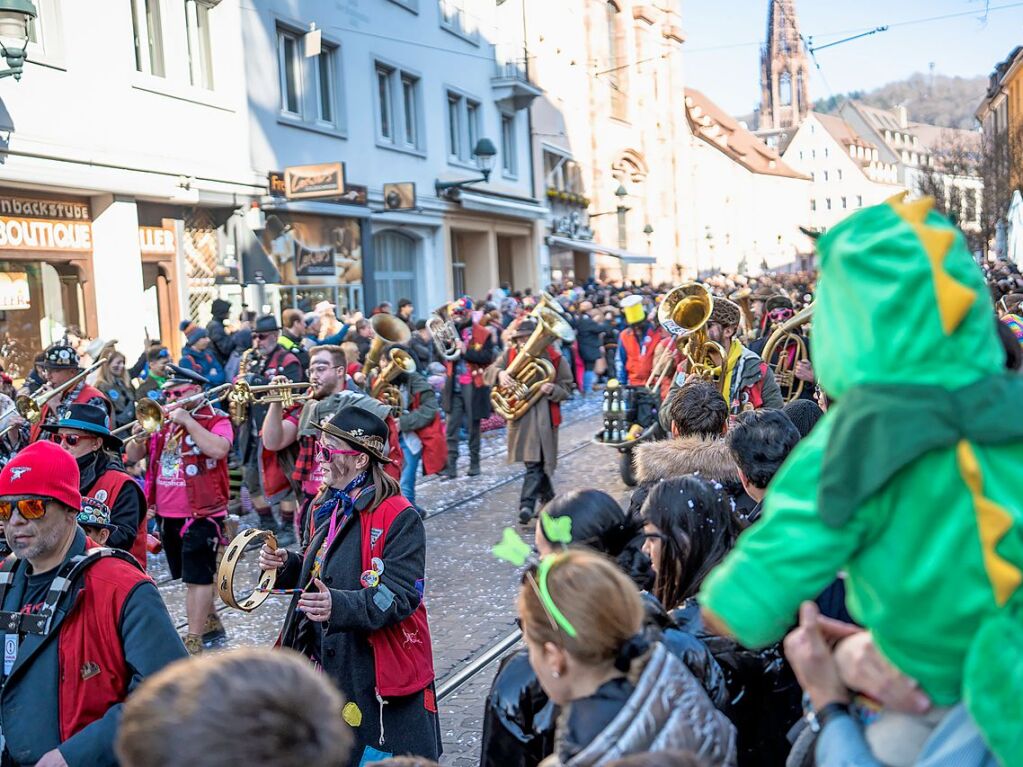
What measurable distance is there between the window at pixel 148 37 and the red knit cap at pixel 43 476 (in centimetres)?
1330

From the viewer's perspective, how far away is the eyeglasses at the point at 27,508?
3398 mm

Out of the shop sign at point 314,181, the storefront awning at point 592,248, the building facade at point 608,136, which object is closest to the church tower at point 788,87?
the building facade at point 608,136

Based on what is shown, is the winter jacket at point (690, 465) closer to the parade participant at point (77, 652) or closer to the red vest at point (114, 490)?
the parade participant at point (77, 652)

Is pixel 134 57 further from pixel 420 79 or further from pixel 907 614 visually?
pixel 907 614

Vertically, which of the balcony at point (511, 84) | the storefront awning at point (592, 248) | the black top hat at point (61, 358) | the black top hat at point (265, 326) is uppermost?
the balcony at point (511, 84)

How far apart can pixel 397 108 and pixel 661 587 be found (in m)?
21.3

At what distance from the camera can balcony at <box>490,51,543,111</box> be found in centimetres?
2859

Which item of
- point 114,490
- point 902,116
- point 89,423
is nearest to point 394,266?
point 89,423

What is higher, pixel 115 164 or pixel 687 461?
pixel 115 164

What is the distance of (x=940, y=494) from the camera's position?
1.74 metres

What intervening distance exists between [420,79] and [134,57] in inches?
389

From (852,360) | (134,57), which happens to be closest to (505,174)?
(134,57)

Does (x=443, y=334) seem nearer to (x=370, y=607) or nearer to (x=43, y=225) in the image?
(x=43, y=225)

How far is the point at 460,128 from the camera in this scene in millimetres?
26938
